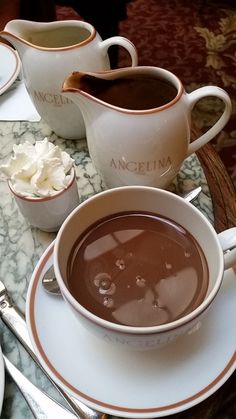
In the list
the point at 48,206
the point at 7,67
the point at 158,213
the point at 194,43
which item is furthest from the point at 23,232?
the point at 194,43

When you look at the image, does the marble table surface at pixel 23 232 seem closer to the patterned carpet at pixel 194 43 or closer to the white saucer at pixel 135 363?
the white saucer at pixel 135 363

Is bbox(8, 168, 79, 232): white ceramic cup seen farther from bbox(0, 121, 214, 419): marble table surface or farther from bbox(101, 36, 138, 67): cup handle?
bbox(101, 36, 138, 67): cup handle

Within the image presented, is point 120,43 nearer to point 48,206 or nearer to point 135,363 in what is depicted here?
point 48,206

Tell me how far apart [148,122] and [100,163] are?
0.10 m

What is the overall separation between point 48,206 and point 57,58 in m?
0.21

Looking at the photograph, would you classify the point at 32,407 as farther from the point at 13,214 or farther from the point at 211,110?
the point at 211,110

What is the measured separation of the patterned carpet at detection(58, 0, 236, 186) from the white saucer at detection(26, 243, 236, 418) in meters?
1.21

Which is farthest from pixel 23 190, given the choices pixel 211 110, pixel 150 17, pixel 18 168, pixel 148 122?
pixel 150 17

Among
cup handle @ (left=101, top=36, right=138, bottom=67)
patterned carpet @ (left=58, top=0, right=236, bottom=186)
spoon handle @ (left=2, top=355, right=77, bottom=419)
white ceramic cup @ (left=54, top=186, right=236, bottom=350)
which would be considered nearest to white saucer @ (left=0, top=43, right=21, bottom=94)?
cup handle @ (left=101, top=36, right=138, bottom=67)

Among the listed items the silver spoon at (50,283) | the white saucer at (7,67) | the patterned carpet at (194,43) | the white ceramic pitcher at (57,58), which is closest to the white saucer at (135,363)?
the silver spoon at (50,283)

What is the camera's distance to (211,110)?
175 cm

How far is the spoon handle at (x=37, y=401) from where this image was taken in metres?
0.47

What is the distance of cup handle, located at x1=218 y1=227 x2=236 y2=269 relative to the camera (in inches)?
19.1

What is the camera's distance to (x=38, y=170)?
59cm
